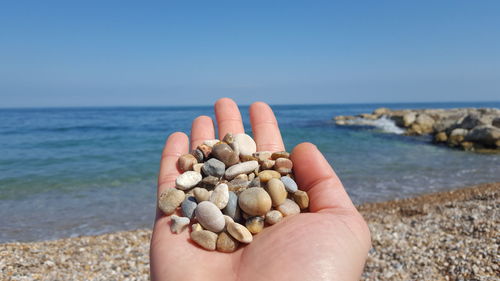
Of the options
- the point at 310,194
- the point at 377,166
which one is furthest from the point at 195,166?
the point at 377,166

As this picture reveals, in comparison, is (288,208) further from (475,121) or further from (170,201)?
(475,121)

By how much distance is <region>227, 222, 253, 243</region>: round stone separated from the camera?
85.7 inches

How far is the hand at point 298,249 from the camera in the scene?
1.86 m

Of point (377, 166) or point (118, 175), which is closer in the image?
point (118, 175)

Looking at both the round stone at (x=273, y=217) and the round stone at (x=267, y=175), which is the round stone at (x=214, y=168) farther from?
the round stone at (x=273, y=217)

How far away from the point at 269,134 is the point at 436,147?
611 inches

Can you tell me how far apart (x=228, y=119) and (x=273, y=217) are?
74.7 inches

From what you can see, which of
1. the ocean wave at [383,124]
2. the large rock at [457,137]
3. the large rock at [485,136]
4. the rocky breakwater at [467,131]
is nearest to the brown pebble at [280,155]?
the rocky breakwater at [467,131]

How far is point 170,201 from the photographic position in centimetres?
253

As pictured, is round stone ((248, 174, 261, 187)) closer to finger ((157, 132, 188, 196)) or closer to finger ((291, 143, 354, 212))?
finger ((291, 143, 354, 212))

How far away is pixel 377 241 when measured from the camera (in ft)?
15.0

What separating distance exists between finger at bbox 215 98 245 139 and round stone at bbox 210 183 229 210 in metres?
1.47

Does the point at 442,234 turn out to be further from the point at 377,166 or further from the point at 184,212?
the point at 377,166

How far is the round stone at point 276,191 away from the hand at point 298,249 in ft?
0.55
